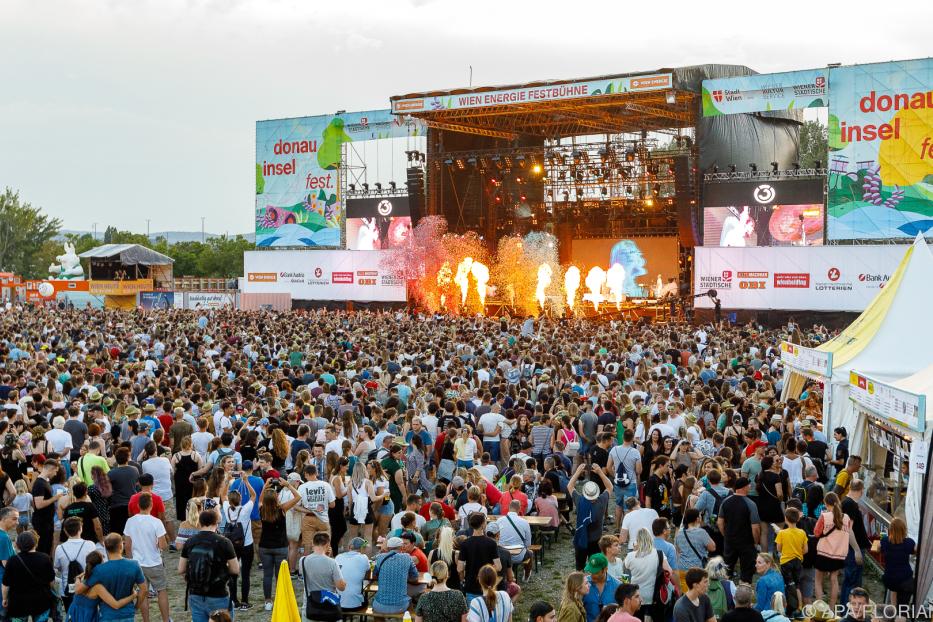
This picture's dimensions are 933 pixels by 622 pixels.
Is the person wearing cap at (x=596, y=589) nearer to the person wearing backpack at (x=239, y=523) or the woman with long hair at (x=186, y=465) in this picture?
the person wearing backpack at (x=239, y=523)

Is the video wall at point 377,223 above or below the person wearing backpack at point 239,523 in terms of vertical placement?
above

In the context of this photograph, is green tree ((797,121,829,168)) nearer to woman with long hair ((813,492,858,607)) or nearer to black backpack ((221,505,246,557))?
woman with long hair ((813,492,858,607))

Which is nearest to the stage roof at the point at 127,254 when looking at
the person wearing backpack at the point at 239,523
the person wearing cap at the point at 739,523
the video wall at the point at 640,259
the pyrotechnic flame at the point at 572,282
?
the pyrotechnic flame at the point at 572,282

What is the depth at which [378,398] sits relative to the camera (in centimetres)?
1374

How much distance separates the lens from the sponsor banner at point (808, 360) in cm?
1160

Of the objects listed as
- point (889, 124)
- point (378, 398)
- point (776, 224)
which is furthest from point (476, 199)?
point (378, 398)

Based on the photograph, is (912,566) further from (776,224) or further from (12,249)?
(12,249)

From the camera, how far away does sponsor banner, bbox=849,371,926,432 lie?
7.95 meters

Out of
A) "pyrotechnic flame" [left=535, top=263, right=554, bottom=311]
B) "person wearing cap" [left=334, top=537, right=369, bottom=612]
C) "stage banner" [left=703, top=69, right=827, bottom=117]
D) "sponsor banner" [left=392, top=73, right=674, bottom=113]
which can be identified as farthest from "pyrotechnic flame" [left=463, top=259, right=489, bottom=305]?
"person wearing cap" [left=334, top=537, right=369, bottom=612]

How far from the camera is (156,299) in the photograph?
44.3 metres

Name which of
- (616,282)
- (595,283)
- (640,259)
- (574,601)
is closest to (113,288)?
(595,283)

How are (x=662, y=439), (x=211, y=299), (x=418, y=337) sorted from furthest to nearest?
1. (x=211, y=299)
2. (x=418, y=337)
3. (x=662, y=439)

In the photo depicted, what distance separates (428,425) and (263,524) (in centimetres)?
366

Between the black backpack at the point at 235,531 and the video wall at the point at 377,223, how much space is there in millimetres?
30227
